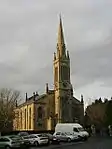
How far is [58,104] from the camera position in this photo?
113m

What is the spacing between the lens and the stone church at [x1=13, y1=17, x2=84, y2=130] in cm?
11288

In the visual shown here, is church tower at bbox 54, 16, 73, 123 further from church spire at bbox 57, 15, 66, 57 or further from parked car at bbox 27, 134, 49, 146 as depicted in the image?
parked car at bbox 27, 134, 49, 146

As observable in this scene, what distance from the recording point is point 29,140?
45.6m

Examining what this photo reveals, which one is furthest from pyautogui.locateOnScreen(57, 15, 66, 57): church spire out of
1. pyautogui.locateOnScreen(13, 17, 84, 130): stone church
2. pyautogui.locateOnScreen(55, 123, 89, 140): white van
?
pyautogui.locateOnScreen(55, 123, 89, 140): white van

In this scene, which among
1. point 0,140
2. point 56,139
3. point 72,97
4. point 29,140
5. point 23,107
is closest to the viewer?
point 0,140

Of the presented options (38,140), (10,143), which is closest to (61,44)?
(38,140)

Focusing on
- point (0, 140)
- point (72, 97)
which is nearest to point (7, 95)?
point (72, 97)

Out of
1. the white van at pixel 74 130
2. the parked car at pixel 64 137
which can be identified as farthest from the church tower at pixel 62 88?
the parked car at pixel 64 137

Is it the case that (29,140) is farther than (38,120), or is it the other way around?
(38,120)

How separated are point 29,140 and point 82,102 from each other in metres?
76.5

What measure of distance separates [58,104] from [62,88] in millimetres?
5477

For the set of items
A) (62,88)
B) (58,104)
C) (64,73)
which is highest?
(64,73)

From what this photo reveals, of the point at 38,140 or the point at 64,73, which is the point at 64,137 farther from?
the point at 64,73

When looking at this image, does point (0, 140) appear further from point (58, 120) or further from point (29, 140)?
point (58, 120)
